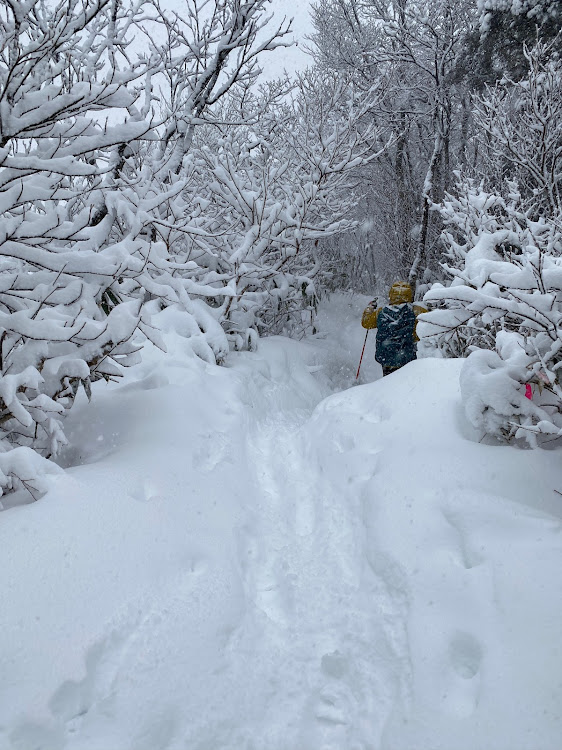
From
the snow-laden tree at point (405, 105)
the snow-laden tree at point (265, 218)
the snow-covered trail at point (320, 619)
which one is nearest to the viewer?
the snow-covered trail at point (320, 619)

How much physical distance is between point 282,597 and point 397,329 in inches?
184

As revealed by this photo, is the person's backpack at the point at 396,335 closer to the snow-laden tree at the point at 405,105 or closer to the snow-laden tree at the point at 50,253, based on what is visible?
the snow-laden tree at the point at 50,253

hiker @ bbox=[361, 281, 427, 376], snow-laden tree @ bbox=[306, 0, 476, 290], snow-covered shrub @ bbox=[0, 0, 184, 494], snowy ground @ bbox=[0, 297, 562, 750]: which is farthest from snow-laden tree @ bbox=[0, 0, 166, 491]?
snow-laden tree @ bbox=[306, 0, 476, 290]

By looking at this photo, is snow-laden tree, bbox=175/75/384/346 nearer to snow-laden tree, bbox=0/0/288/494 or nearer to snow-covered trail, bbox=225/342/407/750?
snow-laden tree, bbox=0/0/288/494

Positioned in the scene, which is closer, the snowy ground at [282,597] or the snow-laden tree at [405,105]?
the snowy ground at [282,597]

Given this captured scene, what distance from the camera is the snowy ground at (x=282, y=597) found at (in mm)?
1767

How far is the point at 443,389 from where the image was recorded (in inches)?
168

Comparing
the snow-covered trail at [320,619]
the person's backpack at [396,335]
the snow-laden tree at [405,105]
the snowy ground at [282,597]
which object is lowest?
the snow-covered trail at [320,619]

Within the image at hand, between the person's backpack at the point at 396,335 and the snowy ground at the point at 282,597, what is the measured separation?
111 inches

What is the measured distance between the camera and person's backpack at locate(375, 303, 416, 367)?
665cm

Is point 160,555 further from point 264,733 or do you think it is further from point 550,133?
point 550,133

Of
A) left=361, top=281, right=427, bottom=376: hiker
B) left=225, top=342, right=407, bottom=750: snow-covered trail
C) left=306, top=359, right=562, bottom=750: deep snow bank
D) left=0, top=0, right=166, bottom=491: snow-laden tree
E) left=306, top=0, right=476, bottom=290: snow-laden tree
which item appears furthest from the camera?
left=306, top=0, right=476, bottom=290: snow-laden tree

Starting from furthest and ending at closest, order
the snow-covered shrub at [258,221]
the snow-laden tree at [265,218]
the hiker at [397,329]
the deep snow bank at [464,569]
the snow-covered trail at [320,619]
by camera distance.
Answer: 1. the snow-laden tree at [265,218]
2. the snow-covered shrub at [258,221]
3. the hiker at [397,329]
4. the snow-covered trail at [320,619]
5. the deep snow bank at [464,569]

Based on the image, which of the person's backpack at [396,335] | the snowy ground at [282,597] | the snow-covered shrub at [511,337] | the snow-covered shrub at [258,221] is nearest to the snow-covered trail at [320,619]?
the snowy ground at [282,597]
